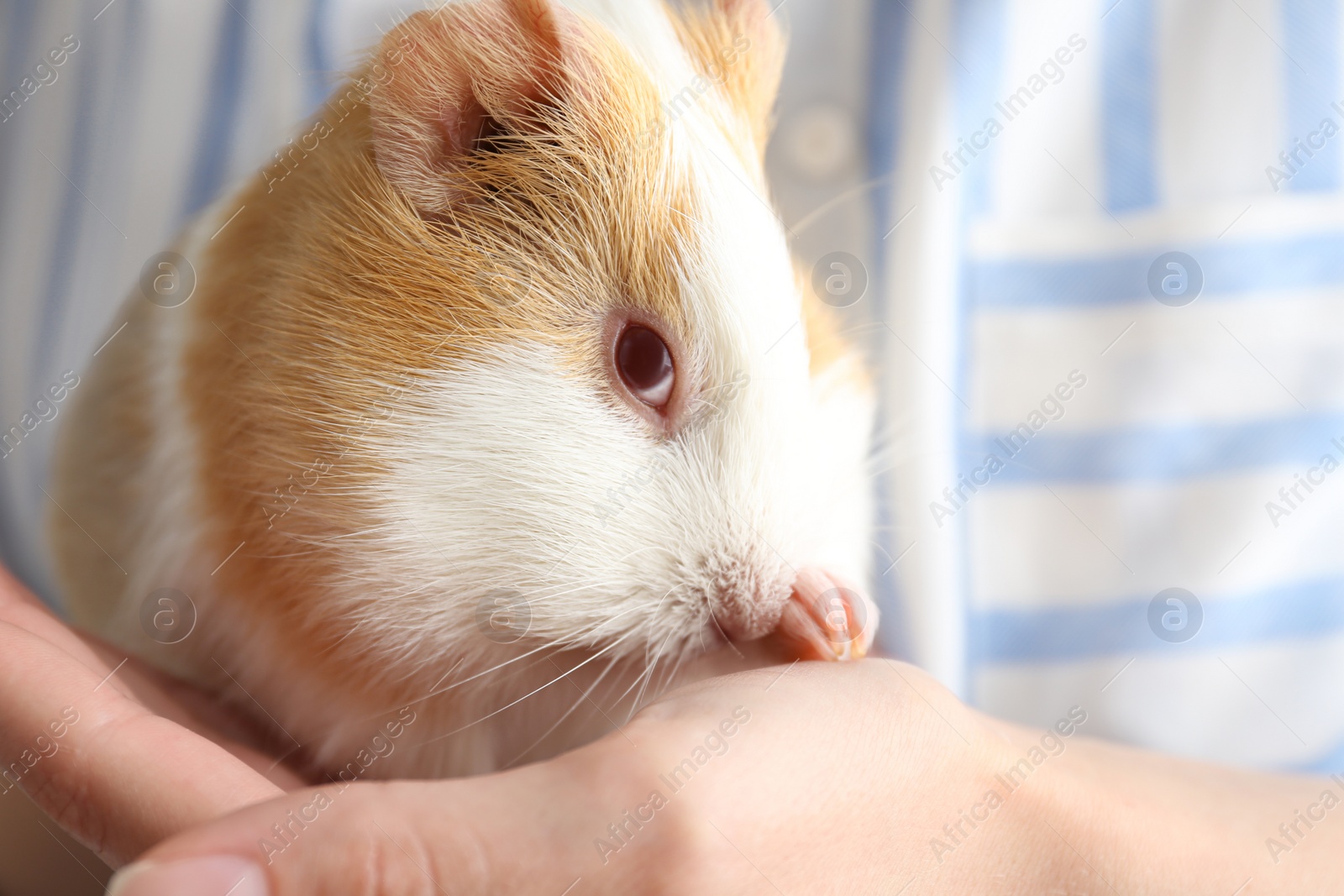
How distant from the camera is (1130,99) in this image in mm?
1082

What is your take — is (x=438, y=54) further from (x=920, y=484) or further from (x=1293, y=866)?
(x=1293, y=866)

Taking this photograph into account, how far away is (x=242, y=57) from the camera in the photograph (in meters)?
0.94

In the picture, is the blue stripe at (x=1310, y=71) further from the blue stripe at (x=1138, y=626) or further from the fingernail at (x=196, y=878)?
the fingernail at (x=196, y=878)

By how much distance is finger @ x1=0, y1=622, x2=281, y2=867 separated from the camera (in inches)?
20.7

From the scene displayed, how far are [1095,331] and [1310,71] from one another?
0.43m

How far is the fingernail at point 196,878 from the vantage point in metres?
0.37

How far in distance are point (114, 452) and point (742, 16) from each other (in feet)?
2.54

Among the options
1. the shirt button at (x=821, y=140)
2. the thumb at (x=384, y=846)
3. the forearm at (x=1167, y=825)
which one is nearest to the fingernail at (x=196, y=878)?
the thumb at (x=384, y=846)

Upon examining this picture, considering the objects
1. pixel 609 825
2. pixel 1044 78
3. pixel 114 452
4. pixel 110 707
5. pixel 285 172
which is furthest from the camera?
pixel 1044 78

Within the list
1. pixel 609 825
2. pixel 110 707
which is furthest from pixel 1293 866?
pixel 110 707

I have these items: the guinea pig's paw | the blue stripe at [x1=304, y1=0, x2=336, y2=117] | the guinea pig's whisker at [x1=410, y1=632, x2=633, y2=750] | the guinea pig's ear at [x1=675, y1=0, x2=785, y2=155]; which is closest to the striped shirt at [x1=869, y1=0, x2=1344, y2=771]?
the guinea pig's ear at [x1=675, y1=0, x2=785, y2=155]

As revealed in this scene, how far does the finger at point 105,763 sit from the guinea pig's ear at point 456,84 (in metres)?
0.44

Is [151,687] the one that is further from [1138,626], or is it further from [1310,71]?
[1310,71]

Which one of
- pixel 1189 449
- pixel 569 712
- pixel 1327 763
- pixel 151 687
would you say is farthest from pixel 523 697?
pixel 1327 763
